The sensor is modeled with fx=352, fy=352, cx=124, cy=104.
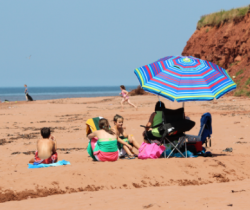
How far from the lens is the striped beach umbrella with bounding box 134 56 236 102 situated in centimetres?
680

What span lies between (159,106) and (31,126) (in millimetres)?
8014

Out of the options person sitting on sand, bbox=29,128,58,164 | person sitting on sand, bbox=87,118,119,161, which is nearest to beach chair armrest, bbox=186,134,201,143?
person sitting on sand, bbox=87,118,119,161

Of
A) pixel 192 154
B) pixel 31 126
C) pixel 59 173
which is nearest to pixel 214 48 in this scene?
pixel 31 126

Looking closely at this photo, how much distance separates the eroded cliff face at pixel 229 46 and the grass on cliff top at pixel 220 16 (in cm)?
44

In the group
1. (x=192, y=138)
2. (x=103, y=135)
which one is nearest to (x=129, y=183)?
(x=103, y=135)

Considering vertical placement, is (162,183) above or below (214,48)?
below

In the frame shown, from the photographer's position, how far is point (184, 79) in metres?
7.02

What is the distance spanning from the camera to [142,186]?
6051 mm

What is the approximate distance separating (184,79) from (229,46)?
2737 centimetres

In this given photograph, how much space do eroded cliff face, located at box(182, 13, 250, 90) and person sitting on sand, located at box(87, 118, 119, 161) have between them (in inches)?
846

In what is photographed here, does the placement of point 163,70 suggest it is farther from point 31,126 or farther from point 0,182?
point 31,126

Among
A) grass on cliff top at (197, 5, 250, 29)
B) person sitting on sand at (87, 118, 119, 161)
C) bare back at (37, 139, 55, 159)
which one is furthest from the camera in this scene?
grass on cliff top at (197, 5, 250, 29)

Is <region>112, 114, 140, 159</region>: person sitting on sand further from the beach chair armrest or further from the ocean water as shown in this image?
the ocean water

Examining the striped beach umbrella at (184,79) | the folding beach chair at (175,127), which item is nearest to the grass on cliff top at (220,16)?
the striped beach umbrella at (184,79)
